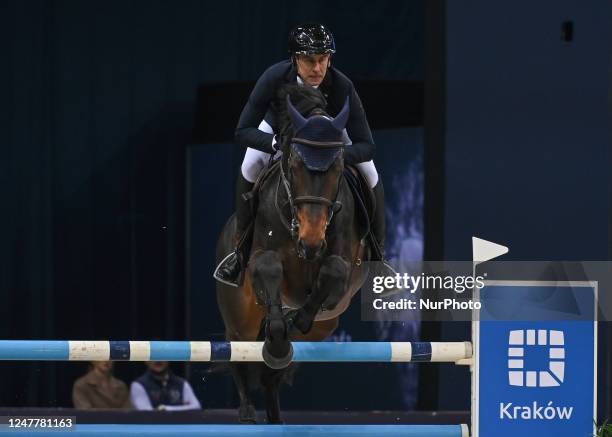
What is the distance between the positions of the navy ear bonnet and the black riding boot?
2.02ft

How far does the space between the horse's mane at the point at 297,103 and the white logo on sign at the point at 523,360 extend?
1.15 m

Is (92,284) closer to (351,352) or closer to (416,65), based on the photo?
(416,65)

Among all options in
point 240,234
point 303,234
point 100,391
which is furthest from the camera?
point 100,391

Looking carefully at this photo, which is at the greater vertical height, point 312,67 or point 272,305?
point 312,67

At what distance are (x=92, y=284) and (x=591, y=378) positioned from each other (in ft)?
15.2

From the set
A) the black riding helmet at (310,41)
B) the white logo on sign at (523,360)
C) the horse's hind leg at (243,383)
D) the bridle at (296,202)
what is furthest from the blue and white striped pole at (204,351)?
the black riding helmet at (310,41)

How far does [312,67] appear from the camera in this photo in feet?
17.6

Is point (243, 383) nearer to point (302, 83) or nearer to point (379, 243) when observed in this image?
point (379, 243)

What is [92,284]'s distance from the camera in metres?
9.21

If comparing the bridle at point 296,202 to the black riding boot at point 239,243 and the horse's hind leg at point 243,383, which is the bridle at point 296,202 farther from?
the horse's hind leg at point 243,383

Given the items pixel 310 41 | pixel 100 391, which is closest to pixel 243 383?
pixel 310 41

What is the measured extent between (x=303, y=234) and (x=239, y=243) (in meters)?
0.77

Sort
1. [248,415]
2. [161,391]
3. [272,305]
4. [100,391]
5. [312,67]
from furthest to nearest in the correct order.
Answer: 1. [100,391]
2. [161,391]
3. [248,415]
4. [312,67]
5. [272,305]

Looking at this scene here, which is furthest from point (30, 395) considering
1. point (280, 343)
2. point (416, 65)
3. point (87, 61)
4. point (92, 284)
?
point (280, 343)
